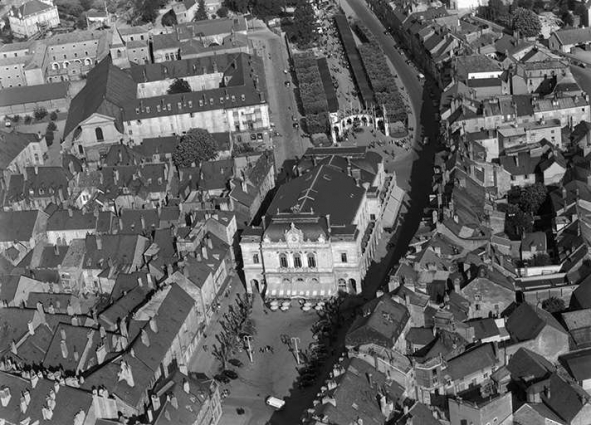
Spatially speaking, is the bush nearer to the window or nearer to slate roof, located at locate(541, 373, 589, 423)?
the window

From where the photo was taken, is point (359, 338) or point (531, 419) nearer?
point (531, 419)

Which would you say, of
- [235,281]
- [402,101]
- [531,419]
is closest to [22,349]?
[235,281]

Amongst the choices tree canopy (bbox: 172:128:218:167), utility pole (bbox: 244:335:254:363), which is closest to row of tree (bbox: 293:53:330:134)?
tree canopy (bbox: 172:128:218:167)

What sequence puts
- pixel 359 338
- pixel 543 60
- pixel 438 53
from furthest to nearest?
pixel 438 53
pixel 543 60
pixel 359 338

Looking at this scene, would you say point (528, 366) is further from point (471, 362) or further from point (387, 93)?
point (387, 93)

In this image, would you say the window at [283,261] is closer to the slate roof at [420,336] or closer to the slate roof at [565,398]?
the slate roof at [420,336]

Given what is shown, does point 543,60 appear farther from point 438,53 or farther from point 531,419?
point 531,419

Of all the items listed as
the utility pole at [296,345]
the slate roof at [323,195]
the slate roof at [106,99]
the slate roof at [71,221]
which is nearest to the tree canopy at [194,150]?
the slate roof at [106,99]
